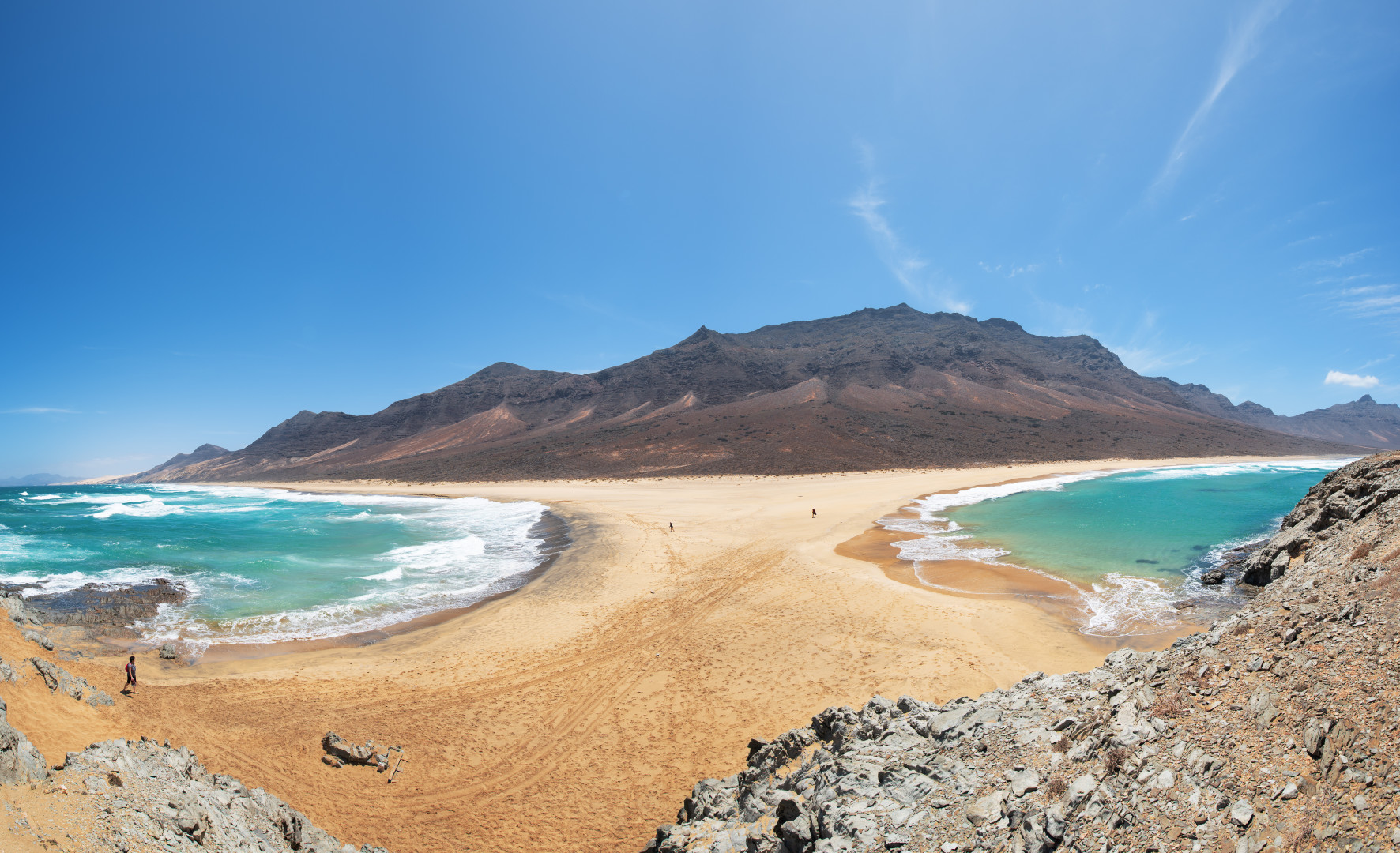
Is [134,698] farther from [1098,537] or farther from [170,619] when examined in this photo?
[1098,537]

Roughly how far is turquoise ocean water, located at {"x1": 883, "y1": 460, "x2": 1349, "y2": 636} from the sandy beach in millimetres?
3731

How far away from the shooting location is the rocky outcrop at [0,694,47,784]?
4.30 metres

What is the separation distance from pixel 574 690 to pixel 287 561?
861 inches

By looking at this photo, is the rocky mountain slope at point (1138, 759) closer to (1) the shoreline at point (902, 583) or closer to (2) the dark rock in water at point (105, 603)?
(1) the shoreline at point (902, 583)

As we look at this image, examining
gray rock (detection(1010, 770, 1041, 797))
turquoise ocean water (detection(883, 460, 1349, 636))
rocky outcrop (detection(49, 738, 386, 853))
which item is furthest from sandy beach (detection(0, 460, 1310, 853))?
gray rock (detection(1010, 770, 1041, 797))

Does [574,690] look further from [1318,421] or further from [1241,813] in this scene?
[1318,421]

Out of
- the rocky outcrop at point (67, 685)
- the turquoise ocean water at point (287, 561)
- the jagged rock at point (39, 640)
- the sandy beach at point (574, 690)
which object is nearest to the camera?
the sandy beach at point (574, 690)

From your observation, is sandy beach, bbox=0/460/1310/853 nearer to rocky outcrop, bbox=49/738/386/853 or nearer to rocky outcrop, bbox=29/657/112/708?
rocky outcrop, bbox=29/657/112/708

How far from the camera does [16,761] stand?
14.5ft

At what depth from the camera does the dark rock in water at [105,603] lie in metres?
15.4

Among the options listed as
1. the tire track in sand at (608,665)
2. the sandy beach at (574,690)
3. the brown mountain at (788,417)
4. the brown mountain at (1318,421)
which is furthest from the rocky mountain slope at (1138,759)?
the brown mountain at (1318,421)

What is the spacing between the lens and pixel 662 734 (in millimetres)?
9086

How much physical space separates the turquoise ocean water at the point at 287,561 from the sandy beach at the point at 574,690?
2.82 metres

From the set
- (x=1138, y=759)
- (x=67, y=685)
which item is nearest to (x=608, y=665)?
(x=67, y=685)
